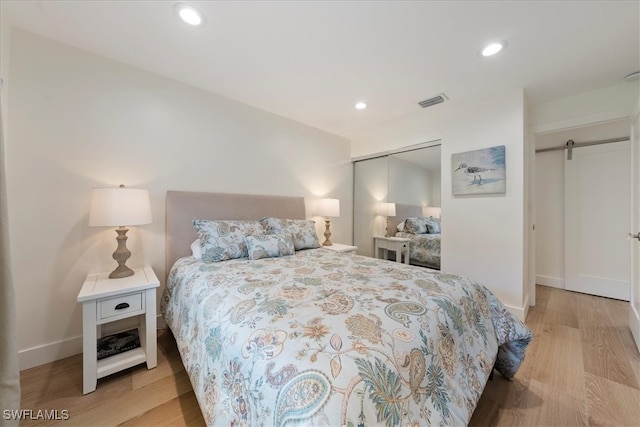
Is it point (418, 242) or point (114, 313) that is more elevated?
point (418, 242)

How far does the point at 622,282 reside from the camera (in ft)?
9.80

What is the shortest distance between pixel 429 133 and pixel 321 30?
76.8 inches

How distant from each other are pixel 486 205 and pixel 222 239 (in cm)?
270

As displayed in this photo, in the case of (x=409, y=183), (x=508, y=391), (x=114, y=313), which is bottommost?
(x=508, y=391)

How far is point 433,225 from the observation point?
120 inches

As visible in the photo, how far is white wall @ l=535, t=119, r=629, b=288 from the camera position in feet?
11.3

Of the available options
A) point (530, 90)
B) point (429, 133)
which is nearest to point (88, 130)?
point (429, 133)

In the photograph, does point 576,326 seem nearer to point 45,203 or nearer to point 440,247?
point 440,247

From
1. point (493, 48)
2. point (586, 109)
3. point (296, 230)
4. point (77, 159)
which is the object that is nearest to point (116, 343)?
point (77, 159)

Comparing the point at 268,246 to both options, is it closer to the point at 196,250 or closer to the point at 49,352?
the point at 196,250

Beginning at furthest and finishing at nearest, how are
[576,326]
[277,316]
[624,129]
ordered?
[624,129] < [576,326] < [277,316]

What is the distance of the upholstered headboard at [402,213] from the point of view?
3.21 m

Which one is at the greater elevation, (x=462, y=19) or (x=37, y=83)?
(x=462, y=19)

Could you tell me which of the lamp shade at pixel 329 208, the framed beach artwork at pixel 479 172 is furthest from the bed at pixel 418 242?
the lamp shade at pixel 329 208
